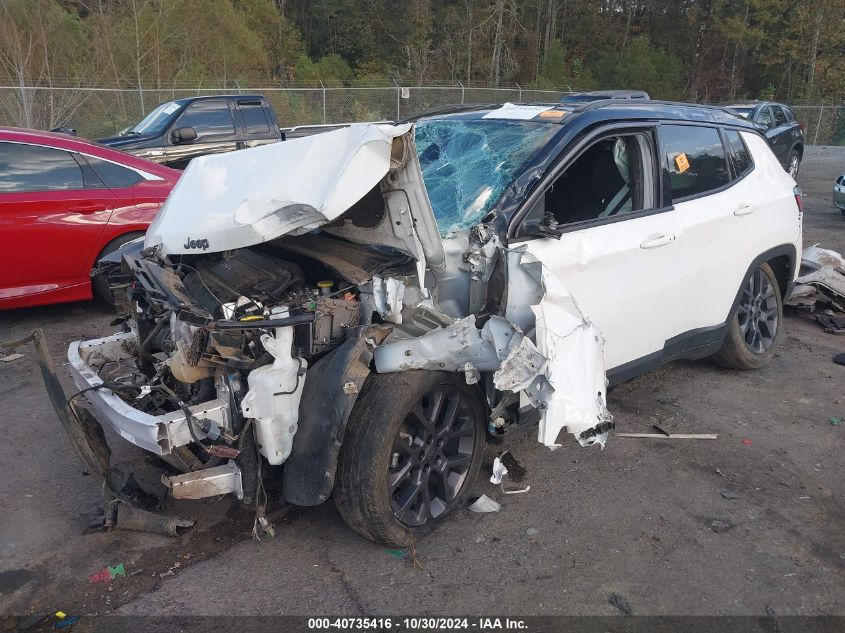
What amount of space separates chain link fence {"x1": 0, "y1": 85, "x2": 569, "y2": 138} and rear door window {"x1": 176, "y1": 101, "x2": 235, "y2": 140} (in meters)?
5.02

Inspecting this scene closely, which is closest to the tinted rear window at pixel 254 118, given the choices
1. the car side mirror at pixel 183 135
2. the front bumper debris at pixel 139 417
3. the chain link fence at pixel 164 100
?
the car side mirror at pixel 183 135

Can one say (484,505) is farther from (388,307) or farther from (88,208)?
(88,208)

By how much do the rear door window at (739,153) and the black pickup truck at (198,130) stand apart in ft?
25.7

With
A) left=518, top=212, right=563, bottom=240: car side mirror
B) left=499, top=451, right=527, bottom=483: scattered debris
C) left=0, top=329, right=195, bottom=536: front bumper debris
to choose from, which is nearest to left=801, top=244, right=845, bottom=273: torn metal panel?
left=499, top=451, right=527, bottom=483: scattered debris

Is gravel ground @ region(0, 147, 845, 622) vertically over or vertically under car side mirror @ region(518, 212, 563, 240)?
under

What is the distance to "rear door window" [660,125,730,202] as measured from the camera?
4.38 m

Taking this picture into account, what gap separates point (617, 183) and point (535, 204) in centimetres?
112

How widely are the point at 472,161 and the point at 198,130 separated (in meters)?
8.01

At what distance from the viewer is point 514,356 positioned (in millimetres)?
2941

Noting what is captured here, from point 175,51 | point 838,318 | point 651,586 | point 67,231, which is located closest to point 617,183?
point 651,586

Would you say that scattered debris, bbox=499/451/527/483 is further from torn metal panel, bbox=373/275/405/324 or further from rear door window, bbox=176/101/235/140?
rear door window, bbox=176/101/235/140

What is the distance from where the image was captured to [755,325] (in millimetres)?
5363

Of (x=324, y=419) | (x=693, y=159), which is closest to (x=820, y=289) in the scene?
(x=693, y=159)

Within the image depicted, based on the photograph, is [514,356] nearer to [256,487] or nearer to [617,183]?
[256,487]
